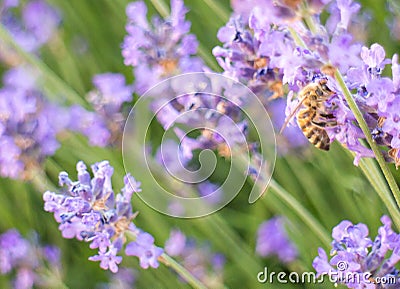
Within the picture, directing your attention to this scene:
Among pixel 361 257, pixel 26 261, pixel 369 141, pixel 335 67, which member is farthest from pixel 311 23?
pixel 26 261

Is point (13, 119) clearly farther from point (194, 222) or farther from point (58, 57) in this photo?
point (58, 57)

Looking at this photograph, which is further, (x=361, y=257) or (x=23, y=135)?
(x=23, y=135)

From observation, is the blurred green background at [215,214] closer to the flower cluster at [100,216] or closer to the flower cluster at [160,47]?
the flower cluster at [160,47]

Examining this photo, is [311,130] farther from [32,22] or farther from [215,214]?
[32,22]

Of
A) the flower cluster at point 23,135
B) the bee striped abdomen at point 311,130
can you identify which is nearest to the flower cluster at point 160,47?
the flower cluster at point 23,135

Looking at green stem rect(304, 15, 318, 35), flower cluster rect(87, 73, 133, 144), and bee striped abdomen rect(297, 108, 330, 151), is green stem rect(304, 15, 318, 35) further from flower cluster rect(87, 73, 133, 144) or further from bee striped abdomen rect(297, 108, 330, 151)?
flower cluster rect(87, 73, 133, 144)

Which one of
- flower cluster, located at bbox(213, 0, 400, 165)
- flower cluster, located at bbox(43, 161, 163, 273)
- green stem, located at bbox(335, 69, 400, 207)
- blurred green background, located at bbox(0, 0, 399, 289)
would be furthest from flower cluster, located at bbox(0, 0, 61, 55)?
green stem, located at bbox(335, 69, 400, 207)
